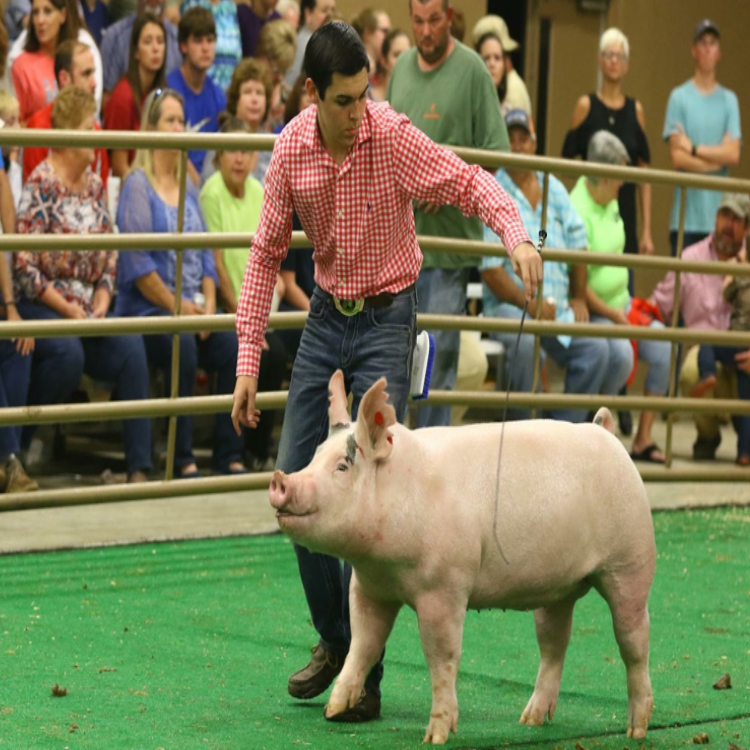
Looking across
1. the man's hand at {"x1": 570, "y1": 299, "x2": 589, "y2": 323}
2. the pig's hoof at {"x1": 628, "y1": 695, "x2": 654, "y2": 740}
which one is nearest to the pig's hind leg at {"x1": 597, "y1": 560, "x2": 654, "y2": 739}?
the pig's hoof at {"x1": 628, "y1": 695, "x2": 654, "y2": 740}

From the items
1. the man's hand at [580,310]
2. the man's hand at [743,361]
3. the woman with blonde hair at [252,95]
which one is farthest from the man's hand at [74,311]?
the man's hand at [743,361]

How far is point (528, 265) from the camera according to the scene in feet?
13.2

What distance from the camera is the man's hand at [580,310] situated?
9094 mm

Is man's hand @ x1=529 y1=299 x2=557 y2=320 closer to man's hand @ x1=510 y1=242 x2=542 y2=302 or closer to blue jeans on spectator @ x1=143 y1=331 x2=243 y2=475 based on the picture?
blue jeans on spectator @ x1=143 y1=331 x2=243 y2=475

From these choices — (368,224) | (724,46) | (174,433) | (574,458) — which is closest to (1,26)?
(174,433)

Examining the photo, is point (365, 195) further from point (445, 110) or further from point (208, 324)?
point (445, 110)

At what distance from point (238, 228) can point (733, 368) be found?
352cm

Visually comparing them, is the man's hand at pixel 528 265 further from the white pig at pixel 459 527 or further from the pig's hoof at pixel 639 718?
the pig's hoof at pixel 639 718

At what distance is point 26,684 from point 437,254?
363cm

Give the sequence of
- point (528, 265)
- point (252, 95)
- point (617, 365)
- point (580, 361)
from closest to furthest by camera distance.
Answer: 1. point (528, 265)
2. point (252, 95)
3. point (580, 361)
4. point (617, 365)

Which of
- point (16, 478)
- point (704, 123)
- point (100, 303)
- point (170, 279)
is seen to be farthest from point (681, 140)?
point (16, 478)

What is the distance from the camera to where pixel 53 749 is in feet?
13.9

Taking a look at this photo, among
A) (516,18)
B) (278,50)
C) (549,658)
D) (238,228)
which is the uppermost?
(516,18)

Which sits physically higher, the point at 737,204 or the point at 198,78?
the point at 198,78
